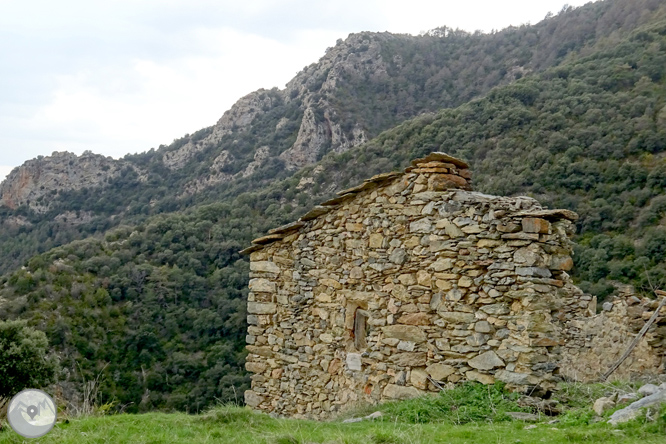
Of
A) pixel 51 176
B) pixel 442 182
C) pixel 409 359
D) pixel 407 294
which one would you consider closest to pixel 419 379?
pixel 409 359

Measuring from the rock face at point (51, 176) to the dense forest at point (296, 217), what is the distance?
6.28 m

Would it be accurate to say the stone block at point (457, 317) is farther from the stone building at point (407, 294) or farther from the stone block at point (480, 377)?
the stone block at point (480, 377)

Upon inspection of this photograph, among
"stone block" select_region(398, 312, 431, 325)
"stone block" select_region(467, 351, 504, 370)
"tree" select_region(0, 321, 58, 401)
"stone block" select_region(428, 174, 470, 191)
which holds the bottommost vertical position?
"tree" select_region(0, 321, 58, 401)

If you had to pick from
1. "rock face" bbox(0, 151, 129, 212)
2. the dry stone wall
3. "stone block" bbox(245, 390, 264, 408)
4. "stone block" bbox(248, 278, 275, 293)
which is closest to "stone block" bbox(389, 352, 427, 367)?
"stone block" bbox(248, 278, 275, 293)

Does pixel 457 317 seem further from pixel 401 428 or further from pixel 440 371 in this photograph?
pixel 401 428

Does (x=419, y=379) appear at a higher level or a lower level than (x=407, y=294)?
lower

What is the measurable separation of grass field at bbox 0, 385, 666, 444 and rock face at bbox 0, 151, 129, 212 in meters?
46.2

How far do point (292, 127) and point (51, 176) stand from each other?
23581 millimetres

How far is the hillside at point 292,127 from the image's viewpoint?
1594 inches

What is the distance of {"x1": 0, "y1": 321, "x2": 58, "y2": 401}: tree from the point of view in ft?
32.2

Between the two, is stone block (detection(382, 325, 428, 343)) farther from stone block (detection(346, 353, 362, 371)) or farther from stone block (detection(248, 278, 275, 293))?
stone block (detection(248, 278, 275, 293))

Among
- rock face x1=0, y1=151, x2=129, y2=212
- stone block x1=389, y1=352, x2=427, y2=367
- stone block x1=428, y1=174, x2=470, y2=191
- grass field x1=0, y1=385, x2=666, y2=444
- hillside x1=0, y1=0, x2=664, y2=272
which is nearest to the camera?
grass field x1=0, y1=385, x2=666, y2=444

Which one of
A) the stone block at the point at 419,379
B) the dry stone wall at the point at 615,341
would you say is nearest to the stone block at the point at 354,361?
the stone block at the point at 419,379

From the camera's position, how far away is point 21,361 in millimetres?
10070
